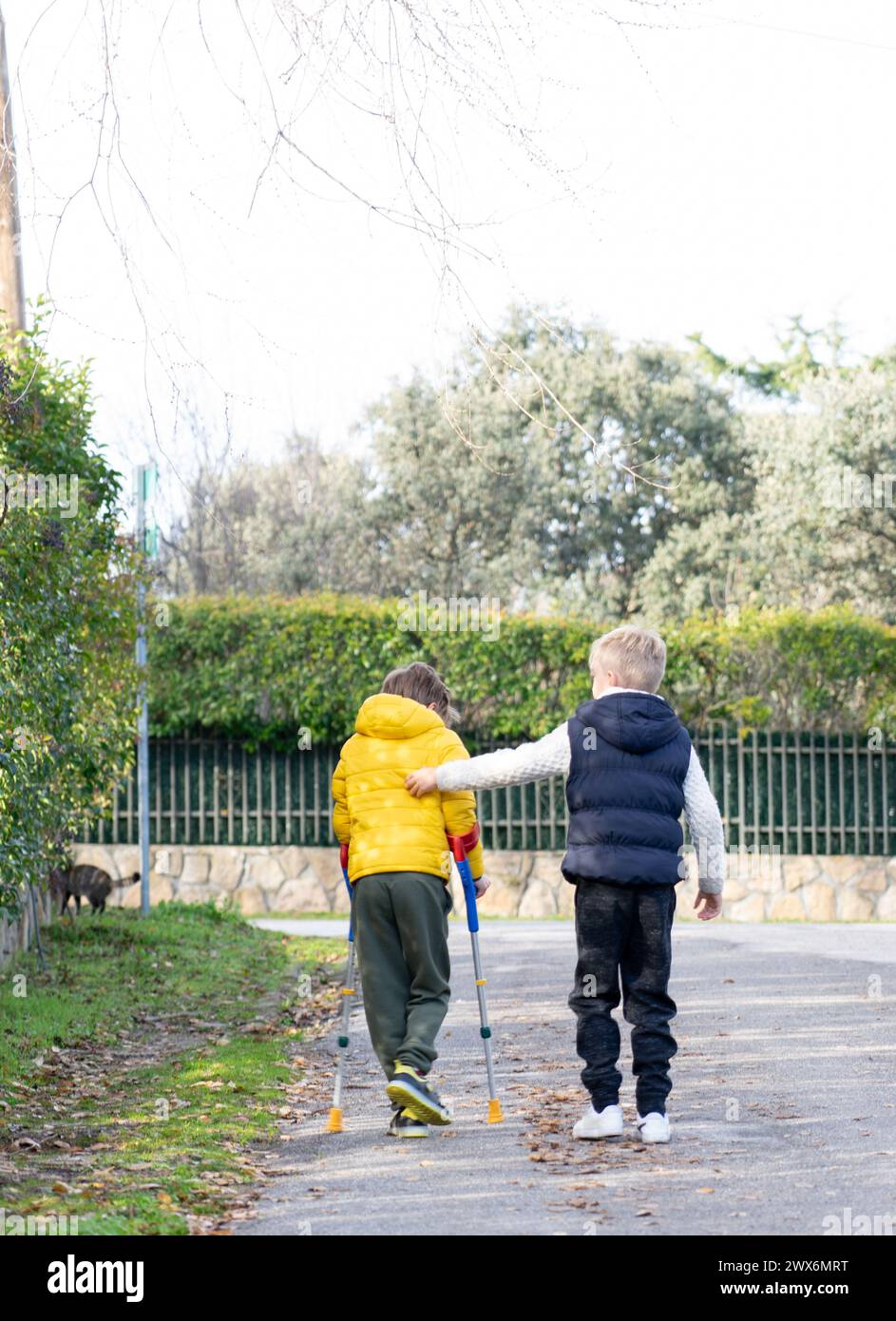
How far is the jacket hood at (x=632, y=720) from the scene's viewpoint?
5.98m

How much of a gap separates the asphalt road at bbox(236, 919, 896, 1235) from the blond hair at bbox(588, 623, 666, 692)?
1755 millimetres

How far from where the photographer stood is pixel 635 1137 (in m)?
6.02

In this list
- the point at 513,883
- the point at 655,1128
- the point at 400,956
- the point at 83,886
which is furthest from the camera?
the point at 513,883

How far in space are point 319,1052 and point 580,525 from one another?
74.3 ft

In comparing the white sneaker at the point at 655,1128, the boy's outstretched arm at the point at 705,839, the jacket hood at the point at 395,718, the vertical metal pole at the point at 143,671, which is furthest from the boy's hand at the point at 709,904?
the vertical metal pole at the point at 143,671

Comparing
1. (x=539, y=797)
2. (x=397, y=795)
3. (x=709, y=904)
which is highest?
(x=397, y=795)

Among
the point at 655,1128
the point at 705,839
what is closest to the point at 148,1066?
the point at 655,1128

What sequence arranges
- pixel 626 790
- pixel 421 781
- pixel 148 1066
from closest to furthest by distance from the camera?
1. pixel 626 790
2. pixel 421 781
3. pixel 148 1066

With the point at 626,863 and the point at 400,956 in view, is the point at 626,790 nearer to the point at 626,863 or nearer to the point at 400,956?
the point at 626,863

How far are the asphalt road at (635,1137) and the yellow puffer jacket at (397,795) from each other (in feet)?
3.61

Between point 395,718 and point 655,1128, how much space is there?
1.90m
